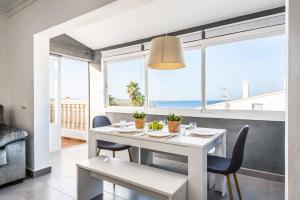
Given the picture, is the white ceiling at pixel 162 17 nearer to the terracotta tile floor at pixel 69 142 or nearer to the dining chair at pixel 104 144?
the dining chair at pixel 104 144

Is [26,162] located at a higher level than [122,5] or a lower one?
lower

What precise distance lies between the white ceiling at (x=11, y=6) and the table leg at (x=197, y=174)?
306 cm

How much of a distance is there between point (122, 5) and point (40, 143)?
224 centimetres

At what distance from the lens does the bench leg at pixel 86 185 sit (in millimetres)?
2004

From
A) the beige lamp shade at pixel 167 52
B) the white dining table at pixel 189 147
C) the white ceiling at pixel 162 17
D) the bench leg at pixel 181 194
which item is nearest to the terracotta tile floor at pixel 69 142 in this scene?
the white ceiling at pixel 162 17

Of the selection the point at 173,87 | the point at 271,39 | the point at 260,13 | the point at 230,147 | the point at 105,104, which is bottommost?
the point at 230,147

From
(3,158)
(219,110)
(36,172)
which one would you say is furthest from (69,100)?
(219,110)

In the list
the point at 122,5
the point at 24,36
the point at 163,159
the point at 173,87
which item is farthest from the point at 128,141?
the point at 24,36

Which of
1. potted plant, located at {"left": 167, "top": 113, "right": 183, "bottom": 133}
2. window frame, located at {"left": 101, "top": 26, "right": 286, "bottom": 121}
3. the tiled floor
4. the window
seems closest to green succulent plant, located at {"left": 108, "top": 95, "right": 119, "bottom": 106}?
the window

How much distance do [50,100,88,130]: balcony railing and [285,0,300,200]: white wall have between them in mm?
4768

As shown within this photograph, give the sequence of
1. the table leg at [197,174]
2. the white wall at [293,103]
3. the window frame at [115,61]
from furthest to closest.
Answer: the window frame at [115,61] → the table leg at [197,174] → the white wall at [293,103]

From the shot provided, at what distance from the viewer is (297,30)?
3.19 ft

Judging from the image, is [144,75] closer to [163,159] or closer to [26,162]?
[163,159]

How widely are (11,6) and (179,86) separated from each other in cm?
305
